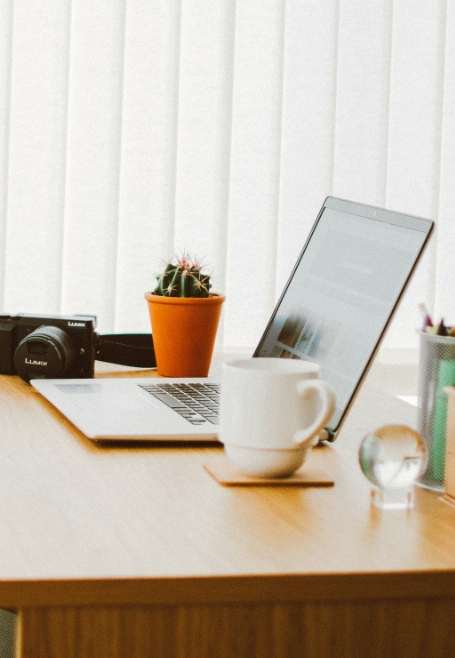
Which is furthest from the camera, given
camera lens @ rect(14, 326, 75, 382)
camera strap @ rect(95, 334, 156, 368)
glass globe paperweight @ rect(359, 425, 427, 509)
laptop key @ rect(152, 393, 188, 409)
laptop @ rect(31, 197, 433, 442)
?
camera strap @ rect(95, 334, 156, 368)

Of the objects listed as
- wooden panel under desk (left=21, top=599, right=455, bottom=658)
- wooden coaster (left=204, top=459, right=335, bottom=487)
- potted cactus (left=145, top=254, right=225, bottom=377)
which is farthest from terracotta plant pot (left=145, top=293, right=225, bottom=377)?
wooden panel under desk (left=21, top=599, right=455, bottom=658)

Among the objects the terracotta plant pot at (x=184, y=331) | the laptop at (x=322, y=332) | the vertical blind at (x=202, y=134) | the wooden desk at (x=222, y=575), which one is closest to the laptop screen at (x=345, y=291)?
the laptop at (x=322, y=332)

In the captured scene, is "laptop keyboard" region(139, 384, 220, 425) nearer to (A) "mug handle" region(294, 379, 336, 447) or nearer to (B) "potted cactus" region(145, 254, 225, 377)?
(B) "potted cactus" region(145, 254, 225, 377)

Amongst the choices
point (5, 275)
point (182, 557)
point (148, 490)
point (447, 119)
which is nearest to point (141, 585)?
point (182, 557)

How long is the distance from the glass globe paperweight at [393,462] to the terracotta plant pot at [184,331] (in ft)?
1.70

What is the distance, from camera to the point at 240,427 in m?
0.72

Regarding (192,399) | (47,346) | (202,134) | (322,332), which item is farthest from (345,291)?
(202,134)

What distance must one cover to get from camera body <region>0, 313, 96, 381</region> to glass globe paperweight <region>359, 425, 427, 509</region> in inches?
21.4

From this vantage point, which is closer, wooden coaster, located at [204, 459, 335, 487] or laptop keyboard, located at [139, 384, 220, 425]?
wooden coaster, located at [204, 459, 335, 487]

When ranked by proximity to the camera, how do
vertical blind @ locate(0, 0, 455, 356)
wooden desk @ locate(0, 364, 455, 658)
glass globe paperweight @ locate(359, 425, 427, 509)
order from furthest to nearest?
vertical blind @ locate(0, 0, 455, 356) < glass globe paperweight @ locate(359, 425, 427, 509) < wooden desk @ locate(0, 364, 455, 658)

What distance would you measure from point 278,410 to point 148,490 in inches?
4.9

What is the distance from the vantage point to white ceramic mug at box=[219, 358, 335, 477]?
0.70m

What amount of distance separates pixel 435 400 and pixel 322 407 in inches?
4.3

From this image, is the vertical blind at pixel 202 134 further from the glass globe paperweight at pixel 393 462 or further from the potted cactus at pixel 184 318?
the glass globe paperweight at pixel 393 462
